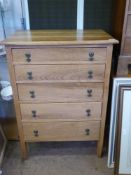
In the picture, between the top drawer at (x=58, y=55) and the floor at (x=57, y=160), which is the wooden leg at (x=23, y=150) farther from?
the top drawer at (x=58, y=55)

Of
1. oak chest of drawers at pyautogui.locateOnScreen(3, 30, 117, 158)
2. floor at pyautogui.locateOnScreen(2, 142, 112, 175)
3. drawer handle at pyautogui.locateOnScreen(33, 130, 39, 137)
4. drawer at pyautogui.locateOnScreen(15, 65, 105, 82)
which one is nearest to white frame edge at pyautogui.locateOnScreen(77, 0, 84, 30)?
oak chest of drawers at pyautogui.locateOnScreen(3, 30, 117, 158)

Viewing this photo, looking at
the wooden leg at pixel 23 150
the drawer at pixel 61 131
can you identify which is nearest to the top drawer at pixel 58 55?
the drawer at pixel 61 131

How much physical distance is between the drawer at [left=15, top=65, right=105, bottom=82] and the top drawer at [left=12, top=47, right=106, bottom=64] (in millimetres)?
43

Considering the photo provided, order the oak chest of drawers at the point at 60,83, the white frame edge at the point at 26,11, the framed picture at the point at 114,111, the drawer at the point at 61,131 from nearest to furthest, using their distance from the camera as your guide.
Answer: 1. the oak chest of drawers at the point at 60,83
2. the framed picture at the point at 114,111
3. the drawer at the point at 61,131
4. the white frame edge at the point at 26,11

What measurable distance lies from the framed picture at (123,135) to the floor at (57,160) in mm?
152

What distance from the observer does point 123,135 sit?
147 cm

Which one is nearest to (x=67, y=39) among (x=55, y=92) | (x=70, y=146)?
(x=55, y=92)

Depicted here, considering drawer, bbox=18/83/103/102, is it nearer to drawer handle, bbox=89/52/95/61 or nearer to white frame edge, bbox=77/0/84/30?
drawer handle, bbox=89/52/95/61

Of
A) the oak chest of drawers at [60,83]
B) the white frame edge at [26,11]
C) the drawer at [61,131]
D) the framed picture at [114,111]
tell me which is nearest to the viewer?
the oak chest of drawers at [60,83]

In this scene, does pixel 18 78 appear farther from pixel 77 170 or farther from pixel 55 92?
pixel 77 170

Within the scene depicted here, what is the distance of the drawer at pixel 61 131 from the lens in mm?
1565

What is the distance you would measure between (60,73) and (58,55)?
5.1 inches

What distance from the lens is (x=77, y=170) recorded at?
163cm

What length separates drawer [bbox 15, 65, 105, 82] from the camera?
135cm
